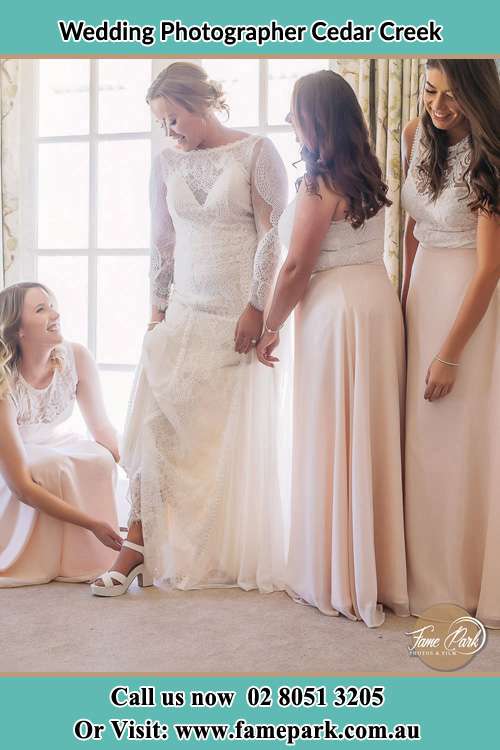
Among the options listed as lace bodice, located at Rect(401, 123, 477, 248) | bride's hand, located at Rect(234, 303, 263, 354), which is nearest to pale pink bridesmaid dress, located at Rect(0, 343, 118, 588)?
bride's hand, located at Rect(234, 303, 263, 354)

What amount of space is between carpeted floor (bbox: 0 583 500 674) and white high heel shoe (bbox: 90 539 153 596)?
0.12 feet

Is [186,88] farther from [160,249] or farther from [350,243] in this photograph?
[350,243]

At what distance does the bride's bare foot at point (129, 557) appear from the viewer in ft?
8.36

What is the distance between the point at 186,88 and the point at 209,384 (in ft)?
3.21

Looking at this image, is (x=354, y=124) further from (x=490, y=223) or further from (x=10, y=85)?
(x=10, y=85)

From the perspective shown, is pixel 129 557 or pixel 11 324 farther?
pixel 11 324

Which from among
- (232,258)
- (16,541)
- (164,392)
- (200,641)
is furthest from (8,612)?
(232,258)

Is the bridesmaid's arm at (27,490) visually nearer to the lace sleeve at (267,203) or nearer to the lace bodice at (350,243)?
the lace sleeve at (267,203)

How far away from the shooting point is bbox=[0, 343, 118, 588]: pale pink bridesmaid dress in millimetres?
2686

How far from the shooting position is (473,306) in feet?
7.30

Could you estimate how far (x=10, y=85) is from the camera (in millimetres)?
3707

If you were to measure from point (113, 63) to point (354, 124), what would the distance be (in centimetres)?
183

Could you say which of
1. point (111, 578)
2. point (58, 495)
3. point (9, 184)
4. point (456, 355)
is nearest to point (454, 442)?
point (456, 355)

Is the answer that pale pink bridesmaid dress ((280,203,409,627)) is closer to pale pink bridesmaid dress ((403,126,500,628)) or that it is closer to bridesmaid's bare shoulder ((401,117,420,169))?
pale pink bridesmaid dress ((403,126,500,628))
